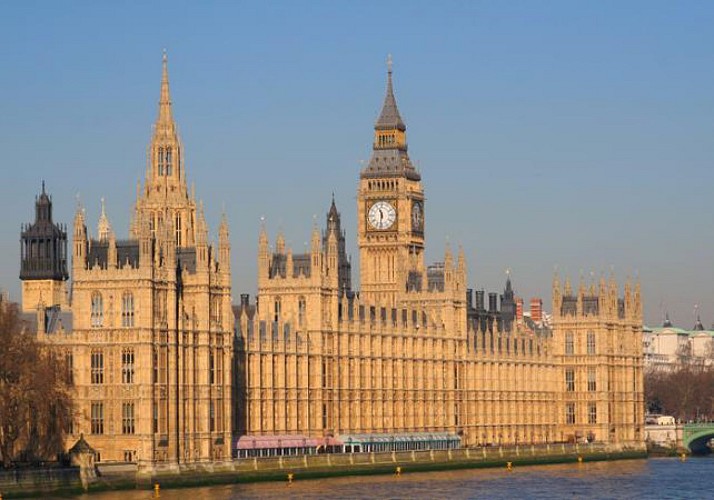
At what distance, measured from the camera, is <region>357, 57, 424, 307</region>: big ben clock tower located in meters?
193

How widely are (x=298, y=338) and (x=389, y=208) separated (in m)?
40.3

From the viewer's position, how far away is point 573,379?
652 ft

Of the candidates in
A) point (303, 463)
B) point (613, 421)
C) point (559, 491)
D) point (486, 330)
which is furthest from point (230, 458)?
point (613, 421)

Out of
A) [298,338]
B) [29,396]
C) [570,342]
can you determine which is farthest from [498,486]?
[570,342]

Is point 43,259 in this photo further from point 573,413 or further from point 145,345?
point 573,413

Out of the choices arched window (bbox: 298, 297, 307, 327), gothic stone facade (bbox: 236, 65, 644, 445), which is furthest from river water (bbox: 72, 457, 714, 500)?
arched window (bbox: 298, 297, 307, 327)

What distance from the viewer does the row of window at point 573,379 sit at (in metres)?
198

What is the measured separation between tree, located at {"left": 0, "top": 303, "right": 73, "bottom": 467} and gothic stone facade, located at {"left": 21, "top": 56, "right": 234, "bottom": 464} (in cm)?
202

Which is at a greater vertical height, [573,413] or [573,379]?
[573,379]

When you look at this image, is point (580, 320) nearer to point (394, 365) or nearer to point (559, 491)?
point (394, 365)

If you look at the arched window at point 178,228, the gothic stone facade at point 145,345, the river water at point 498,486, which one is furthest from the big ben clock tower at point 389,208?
the gothic stone facade at point 145,345

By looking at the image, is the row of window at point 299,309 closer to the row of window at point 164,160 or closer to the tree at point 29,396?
the row of window at point 164,160

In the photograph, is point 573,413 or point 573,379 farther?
point 573,413

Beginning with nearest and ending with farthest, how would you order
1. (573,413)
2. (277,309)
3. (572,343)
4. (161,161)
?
(161,161) < (277,309) < (572,343) < (573,413)
